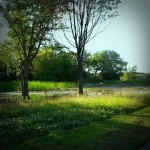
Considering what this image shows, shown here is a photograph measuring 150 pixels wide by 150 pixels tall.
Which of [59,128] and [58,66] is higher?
[58,66]

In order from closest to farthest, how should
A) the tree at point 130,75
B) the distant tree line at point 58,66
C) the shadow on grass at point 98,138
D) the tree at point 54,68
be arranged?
the shadow on grass at point 98,138
the distant tree line at point 58,66
the tree at point 54,68
the tree at point 130,75

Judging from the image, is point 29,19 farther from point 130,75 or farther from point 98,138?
point 130,75

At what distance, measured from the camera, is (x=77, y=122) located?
13.6 m

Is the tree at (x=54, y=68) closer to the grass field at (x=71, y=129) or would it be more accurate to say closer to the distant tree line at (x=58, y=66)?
the distant tree line at (x=58, y=66)

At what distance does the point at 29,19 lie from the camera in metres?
26.8

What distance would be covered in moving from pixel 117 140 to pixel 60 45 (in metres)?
19.3

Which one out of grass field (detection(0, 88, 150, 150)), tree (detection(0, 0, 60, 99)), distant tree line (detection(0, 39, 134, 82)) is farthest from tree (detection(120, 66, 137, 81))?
grass field (detection(0, 88, 150, 150))

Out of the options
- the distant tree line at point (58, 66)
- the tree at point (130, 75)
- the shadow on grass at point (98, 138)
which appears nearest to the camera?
the shadow on grass at point (98, 138)

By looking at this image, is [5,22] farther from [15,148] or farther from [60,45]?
[15,148]

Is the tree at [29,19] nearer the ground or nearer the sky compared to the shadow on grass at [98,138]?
Answer: nearer the sky

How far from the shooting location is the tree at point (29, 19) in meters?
26.8

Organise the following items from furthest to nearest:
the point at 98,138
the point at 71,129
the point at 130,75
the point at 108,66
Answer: the point at 108,66 < the point at 130,75 < the point at 71,129 < the point at 98,138

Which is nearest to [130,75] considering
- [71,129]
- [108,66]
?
[108,66]

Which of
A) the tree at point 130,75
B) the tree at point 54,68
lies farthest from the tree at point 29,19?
the tree at point 130,75
